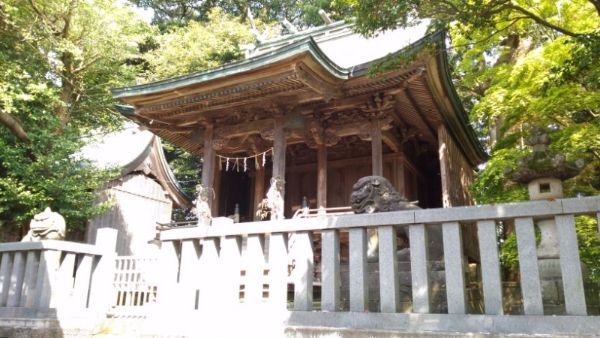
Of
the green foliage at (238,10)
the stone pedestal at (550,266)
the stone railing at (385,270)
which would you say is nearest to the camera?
the stone railing at (385,270)

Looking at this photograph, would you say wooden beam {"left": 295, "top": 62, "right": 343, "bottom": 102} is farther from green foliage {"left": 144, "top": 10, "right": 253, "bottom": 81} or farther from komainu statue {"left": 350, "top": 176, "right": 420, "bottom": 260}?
green foliage {"left": 144, "top": 10, "right": 253, "bottom": 81}

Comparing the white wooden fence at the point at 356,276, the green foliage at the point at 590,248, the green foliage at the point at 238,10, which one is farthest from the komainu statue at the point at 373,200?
the green foliage at the point at 238,10

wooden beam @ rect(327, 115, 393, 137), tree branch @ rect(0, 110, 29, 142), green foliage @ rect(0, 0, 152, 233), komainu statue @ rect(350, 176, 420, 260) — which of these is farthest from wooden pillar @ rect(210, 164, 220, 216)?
komainu statue @ rect(350, 176, 420, 260)

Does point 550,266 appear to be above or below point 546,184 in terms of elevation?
below

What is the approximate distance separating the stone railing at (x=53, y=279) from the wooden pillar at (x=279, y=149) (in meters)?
4.04

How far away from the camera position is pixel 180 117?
36.1 ft

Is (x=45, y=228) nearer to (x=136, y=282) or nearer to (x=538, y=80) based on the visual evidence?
(x=136, y=282)

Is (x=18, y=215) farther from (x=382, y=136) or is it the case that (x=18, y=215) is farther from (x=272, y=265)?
(x=272, y=265)

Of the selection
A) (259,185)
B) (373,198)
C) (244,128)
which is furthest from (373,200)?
(259,185)

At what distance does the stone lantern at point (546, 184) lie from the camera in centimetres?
416

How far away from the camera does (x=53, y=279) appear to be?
5734 mm

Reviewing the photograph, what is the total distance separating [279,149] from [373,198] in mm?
4418

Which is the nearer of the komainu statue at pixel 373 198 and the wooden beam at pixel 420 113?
the komainu statue at pixel 373 198

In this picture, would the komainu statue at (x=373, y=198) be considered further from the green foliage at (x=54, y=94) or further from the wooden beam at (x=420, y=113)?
the green foliage at (x=54, y=94)
